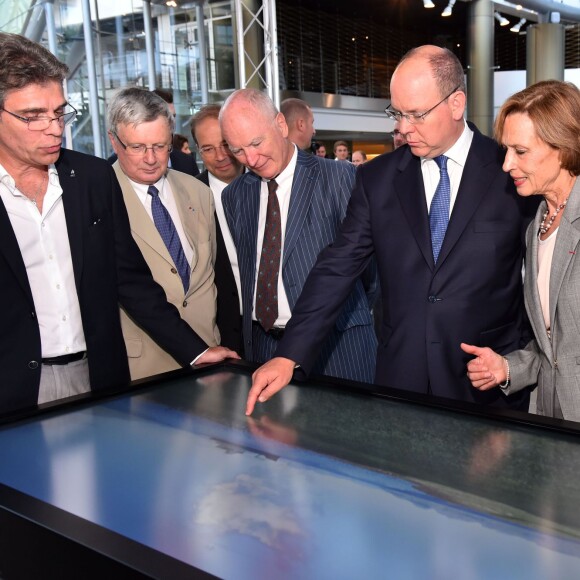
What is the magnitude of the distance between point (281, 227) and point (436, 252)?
2.10 ft

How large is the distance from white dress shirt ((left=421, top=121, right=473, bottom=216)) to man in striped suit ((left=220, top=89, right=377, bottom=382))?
1.34ft

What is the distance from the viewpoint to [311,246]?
2.46m

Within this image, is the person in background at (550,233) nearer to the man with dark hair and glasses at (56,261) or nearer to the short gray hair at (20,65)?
the man with dark hair and glasses at (56,261)

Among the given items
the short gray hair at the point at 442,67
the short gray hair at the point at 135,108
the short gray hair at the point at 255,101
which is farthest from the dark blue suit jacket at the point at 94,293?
the short gray hair at the point at 442,67

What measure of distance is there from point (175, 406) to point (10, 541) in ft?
1.93

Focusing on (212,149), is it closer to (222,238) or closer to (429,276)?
(222,238)

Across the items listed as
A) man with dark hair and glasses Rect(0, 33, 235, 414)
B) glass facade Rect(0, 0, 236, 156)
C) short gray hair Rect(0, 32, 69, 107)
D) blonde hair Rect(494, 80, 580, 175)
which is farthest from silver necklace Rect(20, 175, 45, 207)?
glass facade Rect(0, 0, 236, 156)

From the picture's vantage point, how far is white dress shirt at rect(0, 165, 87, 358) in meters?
1.90

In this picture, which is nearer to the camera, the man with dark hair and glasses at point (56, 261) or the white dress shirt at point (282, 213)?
the man with dark hair and glasses at point (56, 261)

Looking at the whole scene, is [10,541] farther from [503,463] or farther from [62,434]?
[503,463]

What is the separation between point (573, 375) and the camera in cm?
175

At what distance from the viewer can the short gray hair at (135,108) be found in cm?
239

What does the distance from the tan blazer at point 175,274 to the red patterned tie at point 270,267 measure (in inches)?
7.5

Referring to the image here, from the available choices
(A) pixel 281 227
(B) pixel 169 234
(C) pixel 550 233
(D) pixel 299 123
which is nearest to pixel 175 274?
(B) pixel 169 234
